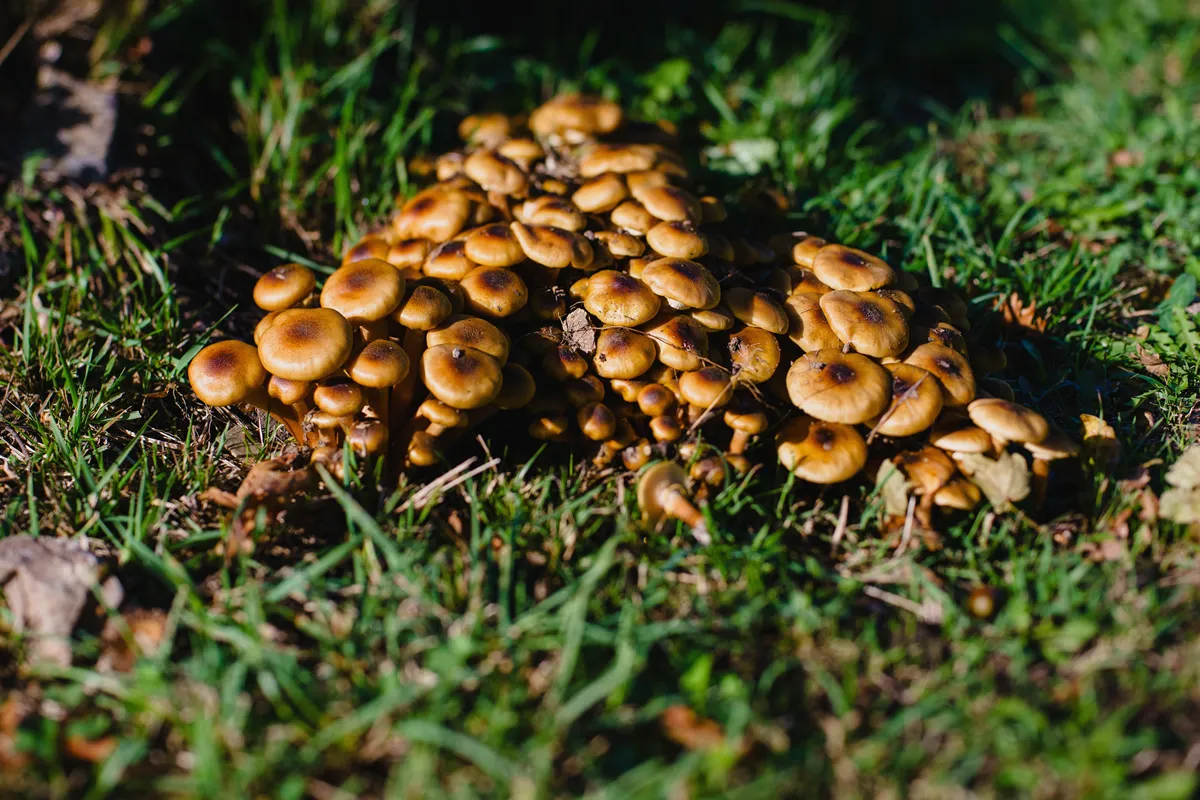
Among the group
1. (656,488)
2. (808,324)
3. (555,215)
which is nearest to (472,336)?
(555,215)

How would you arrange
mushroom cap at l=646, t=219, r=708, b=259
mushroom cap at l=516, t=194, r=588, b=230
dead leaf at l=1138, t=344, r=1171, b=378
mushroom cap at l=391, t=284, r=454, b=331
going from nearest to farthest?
mushroom cap at l=391, t=284, r=454, b=331
mushroom cap at l=646, t=219, r=708, b=259
mushroom cap at l=516, t=194, r=588, b=230
dead leaf at l=1138, t=344, r=1171, b=378

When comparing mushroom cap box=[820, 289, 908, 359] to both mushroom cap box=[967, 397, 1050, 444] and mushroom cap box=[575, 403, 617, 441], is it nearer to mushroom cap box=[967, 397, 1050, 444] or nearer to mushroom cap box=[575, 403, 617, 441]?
mushroom cap box=[967, 397, 1050, 444]

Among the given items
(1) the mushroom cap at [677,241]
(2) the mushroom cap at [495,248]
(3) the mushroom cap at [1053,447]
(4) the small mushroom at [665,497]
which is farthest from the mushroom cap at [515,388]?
(3) the mushroom cap at [1053,447]

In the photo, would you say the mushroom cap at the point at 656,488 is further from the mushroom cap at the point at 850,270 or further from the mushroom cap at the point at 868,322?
the mushroom cap at the point at 850,270

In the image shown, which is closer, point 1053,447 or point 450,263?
point 1053,447

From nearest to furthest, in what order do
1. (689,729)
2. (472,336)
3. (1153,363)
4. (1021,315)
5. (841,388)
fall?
1. (689,729)
2. (841,388)
3. (472,336)
4. (1153,363)
5. (1021,315)

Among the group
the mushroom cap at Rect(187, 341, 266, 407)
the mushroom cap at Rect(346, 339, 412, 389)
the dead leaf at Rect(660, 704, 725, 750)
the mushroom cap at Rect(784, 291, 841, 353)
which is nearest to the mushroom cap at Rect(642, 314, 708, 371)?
the mushroom cap at Rect(784, 291, 841, 353)

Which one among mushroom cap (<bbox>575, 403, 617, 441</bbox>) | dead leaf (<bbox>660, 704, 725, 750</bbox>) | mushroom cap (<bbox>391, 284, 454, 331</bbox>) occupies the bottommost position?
dead leaf (<bbox>660, 704, 725, 750</bbox>)

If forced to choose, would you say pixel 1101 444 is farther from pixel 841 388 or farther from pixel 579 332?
pixel 579 332
